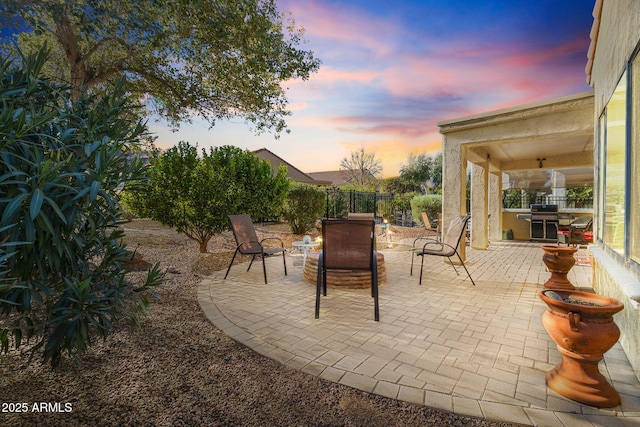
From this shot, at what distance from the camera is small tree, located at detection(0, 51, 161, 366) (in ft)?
4.94

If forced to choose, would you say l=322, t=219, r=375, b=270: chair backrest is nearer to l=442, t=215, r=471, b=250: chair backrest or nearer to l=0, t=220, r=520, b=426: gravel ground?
l=0, t=220, r=520, b=426: gravel ground

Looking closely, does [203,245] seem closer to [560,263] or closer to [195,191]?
[195,191]

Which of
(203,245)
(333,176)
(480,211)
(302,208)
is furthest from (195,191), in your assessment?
(333,176)

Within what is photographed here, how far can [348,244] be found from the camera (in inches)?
141

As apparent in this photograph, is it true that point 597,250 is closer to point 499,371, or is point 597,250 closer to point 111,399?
point 499,371

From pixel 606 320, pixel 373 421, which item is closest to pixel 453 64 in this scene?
pixel 606 320

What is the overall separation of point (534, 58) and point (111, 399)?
38.6 ft

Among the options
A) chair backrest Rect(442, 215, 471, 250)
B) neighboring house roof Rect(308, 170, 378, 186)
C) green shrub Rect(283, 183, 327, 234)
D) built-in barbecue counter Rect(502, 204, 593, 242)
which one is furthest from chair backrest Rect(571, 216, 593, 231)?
neighboring house roof Rect(308, 170, 378, 186)

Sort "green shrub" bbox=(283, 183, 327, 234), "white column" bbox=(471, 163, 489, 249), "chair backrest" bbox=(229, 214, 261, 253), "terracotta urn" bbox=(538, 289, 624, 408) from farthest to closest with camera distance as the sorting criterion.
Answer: "green shrub" bbox=(283, 183, 327, 234) < "white column" bbox=(471, 163, 489, 249) < "chair backrest" bbox=(229, 214, 261, 253) < "terracotta urn" bbox=(538, 289, 624, 408)

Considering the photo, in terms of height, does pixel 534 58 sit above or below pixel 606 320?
above

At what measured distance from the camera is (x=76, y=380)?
2088 mm

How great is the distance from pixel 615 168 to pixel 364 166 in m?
32.2

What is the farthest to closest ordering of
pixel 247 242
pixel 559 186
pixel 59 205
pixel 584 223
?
pixel 559 186, pixel 584 223, pixel 247 242, pixel 59 205

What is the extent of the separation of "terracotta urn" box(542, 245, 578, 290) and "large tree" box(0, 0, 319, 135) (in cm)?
618
